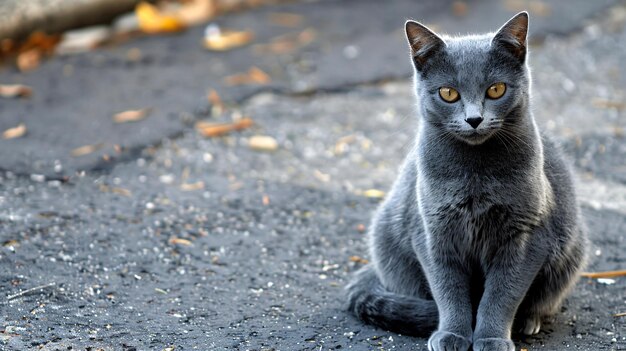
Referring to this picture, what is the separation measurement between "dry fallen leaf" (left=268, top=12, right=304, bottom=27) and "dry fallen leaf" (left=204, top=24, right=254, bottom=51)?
0.37 metres

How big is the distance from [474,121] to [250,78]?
3.22 m

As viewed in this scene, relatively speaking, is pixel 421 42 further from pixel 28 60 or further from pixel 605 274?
pixel 28 60

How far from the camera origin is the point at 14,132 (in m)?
4.82

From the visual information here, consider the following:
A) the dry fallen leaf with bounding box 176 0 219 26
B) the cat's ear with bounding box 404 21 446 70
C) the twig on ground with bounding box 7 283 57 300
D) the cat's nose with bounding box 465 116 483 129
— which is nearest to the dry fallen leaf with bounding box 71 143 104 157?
the twig on ground with bounding box 7 283 57 300

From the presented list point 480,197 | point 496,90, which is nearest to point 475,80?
point 496,90

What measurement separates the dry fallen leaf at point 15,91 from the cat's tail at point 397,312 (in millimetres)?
3099

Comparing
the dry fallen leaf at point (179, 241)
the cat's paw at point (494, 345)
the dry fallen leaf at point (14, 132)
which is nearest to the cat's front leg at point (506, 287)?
the cat's paw at point (494, 345)

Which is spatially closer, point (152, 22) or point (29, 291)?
point (29, 291)

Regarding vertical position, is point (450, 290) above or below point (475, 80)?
below

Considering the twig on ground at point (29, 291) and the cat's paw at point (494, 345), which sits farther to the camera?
the twig on ground at point (29, 291)

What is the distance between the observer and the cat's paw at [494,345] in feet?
9.16

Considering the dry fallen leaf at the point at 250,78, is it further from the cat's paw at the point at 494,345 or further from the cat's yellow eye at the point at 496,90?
the cat's paw at the point at 494,345

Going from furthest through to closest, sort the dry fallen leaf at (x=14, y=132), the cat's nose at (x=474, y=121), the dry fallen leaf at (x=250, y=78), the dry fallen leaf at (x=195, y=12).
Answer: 1. the dry fallen leaf at (x=195, y=12)
2. the dry fallen leaf at (x=250, y=78)
3. the dry fallen leaf at (x=14, y=132)
4. the cat's nose at (x=474, y=121)

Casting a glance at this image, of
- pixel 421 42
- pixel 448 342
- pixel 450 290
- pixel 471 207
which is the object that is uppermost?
pixel 421 42
